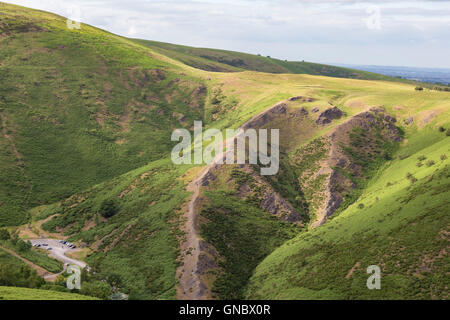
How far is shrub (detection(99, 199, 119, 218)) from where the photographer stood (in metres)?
97.3

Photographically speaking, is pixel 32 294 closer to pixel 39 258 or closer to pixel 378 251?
pixel 39 258

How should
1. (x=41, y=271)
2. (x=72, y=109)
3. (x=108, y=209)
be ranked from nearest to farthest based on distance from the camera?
1. (x=41, y=271)
2. (x=108, y=209)
3. (x=72, y=109)

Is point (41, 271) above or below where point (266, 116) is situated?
below

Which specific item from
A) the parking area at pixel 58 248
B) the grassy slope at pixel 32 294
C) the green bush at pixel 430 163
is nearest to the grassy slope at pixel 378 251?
the green bush at pixel 430 163

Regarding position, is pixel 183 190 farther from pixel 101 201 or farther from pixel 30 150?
pixel 30 150

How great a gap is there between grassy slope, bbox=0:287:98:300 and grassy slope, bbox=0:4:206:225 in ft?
153

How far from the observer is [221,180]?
93000 mm

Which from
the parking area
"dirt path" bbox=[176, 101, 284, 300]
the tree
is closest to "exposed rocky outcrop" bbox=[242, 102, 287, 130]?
"dirt path" bbox=[176, 101, 284, 300]

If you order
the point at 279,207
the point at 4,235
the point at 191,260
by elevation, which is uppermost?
the point at 279,207

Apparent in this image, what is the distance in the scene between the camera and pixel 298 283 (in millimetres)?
63562

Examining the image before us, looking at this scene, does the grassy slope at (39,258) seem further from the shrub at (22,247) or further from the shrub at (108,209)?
the shrub at (108,209)

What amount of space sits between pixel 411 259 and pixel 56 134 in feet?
372

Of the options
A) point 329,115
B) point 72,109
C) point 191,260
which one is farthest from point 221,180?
point 72,109

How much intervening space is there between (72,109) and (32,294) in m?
102
